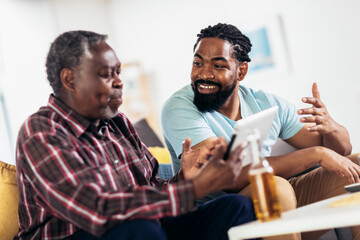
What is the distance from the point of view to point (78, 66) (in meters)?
1.42

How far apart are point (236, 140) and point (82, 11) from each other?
4.83 metres

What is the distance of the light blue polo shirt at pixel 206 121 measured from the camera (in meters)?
1.96

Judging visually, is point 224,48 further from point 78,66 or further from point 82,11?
point 82,11

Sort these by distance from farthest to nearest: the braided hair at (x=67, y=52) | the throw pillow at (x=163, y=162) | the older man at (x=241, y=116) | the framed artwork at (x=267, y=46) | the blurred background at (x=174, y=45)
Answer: the framed artwork at (x=267, y=46) < the blurred background at (x=174, y=45) < the throw pillow at (x=163, y=162) < the older man at (x=241, y=116) < the braided hair at (x=67, y=52)

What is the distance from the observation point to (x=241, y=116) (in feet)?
7.20

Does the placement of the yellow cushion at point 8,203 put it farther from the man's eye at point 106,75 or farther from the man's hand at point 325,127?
the man's hand at point 325,127

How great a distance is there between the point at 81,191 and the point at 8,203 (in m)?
0.56

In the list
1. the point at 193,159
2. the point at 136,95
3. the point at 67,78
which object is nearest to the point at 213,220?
the point at 193,159

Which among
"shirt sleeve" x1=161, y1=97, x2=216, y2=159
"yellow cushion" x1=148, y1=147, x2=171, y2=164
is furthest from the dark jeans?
"yellow cushion" x1=148, y1=147, x2=171, y2=164

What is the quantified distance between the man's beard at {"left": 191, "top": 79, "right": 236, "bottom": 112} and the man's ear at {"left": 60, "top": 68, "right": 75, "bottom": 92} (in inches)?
29.6

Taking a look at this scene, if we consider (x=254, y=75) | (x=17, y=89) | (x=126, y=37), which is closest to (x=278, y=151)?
(x=254, y=75)

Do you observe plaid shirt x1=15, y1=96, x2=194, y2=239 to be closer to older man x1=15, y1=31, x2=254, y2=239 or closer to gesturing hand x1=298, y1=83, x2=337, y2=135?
older man x1=15, y1=31, x2=254, y2=239

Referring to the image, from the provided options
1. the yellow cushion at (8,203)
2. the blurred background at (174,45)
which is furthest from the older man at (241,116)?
the blurred background at (174,45)

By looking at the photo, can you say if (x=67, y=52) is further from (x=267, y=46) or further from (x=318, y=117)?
(x=267, y=46)
